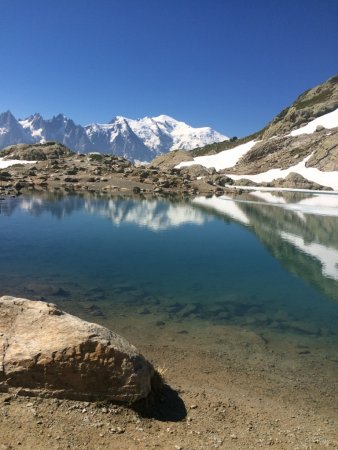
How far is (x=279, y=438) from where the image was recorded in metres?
9.60

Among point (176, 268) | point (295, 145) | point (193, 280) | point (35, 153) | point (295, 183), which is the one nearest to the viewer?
point (193, 280)

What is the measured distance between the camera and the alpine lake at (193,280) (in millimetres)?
16359

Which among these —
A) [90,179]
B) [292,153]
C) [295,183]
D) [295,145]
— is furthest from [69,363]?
[295,145]

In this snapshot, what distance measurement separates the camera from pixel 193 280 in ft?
82.1

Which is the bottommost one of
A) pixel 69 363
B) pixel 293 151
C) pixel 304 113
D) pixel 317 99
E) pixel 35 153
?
pixel 69 363

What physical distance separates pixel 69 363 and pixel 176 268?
19.0m

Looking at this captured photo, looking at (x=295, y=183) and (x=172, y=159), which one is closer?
(x=295, y=183)

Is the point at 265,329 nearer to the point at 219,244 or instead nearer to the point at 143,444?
the point at 143,444

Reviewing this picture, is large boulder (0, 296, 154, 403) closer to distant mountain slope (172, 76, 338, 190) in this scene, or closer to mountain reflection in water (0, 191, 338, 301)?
mountain reflection in water (0, 191, 338, 301)

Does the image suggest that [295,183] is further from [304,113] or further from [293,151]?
[304,113]

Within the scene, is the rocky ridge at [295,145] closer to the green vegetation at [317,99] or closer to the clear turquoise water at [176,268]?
the green vegetation at [317,99]

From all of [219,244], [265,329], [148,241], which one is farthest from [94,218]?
[265,329]

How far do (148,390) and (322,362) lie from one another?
25.6 ft

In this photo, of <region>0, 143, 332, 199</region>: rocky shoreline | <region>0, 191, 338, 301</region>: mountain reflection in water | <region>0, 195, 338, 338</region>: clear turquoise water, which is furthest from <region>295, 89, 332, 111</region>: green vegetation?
<region>0, 195, 338, 338</region>: clear turquoise water
